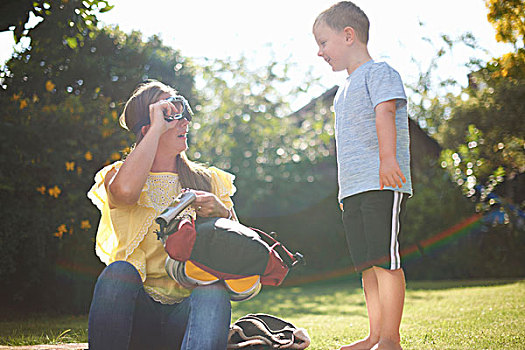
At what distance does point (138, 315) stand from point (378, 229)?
1.07m

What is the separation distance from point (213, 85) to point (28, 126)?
5802mm

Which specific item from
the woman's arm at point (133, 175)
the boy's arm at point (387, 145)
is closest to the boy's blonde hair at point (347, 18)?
the boy's arm at point (387, 145)

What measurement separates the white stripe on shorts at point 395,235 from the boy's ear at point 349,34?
32.3 inches

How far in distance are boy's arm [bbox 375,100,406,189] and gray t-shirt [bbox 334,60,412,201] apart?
4 cm

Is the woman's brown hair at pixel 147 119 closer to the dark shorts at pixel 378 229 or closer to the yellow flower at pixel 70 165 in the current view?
the dark shorts at pixel 378 229

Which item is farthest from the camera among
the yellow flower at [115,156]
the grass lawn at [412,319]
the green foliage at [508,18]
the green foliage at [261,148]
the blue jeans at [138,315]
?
the green foliage at [508,18]

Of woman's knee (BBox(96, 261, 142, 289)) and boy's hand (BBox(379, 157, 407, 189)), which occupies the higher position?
boy's hand (BBox(379, 157, 407, 189))

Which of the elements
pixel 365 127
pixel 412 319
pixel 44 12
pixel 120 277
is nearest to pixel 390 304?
pixel 365 127

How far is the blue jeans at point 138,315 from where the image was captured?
1708 mm

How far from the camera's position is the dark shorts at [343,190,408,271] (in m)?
2.17

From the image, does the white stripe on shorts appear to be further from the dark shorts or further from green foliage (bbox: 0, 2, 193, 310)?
green foliage (bbox: 0, 2, 193, 310)

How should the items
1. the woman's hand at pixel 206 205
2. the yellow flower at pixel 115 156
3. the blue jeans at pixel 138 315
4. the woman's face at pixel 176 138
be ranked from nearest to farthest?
the blue jeans at pixel 138 315 < the woman's hand at pixel 206 205 < the woman's face at pixel 176 138 < the yellow flower at pixel 115 156

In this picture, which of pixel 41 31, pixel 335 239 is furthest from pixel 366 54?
pixel 335 239

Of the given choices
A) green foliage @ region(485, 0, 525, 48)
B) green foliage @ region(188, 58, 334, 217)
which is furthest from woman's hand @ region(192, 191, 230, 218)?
green foliage @ region(485, 0, 525, 48)
